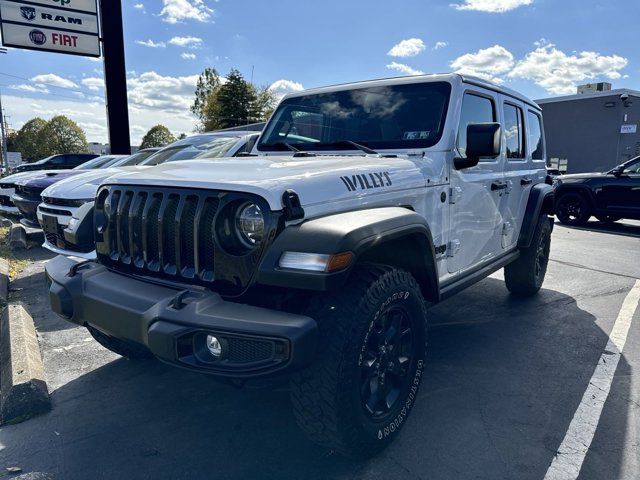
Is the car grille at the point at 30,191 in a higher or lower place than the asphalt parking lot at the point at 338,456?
higher

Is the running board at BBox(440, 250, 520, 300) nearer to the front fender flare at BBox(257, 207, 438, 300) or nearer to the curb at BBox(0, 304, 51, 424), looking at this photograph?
the front fender flare at BBox(257, 207, 438, 300)

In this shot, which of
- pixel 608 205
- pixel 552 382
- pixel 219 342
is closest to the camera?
pixel 219 342

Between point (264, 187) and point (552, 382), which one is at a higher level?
point (264, 187)

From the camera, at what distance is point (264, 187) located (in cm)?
204

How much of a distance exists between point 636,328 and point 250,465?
373 centimetres

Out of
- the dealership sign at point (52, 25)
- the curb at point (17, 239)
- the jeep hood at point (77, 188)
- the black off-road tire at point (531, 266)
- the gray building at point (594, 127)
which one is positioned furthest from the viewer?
the gray building at point (594, 127)

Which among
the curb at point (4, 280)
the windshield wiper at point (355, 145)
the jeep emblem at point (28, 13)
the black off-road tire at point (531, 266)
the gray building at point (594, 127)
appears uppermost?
the jeep emblem at point (28, 13)

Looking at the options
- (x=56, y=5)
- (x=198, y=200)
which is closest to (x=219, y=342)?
(x=198, y=200)

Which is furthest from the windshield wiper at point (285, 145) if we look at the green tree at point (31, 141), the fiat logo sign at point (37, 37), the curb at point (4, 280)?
the green tree at point (31, 141)

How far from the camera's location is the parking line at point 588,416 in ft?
7.60

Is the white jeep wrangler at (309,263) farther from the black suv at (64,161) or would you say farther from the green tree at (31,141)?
the green tree at (31,141)

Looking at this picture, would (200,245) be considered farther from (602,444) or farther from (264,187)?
(602,444)

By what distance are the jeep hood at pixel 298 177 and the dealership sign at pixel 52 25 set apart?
10505mm

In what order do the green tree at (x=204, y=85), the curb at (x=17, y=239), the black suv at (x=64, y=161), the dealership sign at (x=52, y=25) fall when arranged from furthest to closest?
the green tree at (x=204, y=85), the black suv at (x=64, y=161), the dealership sign at (x=52, y=25), the curb at (x=17, y=239)
